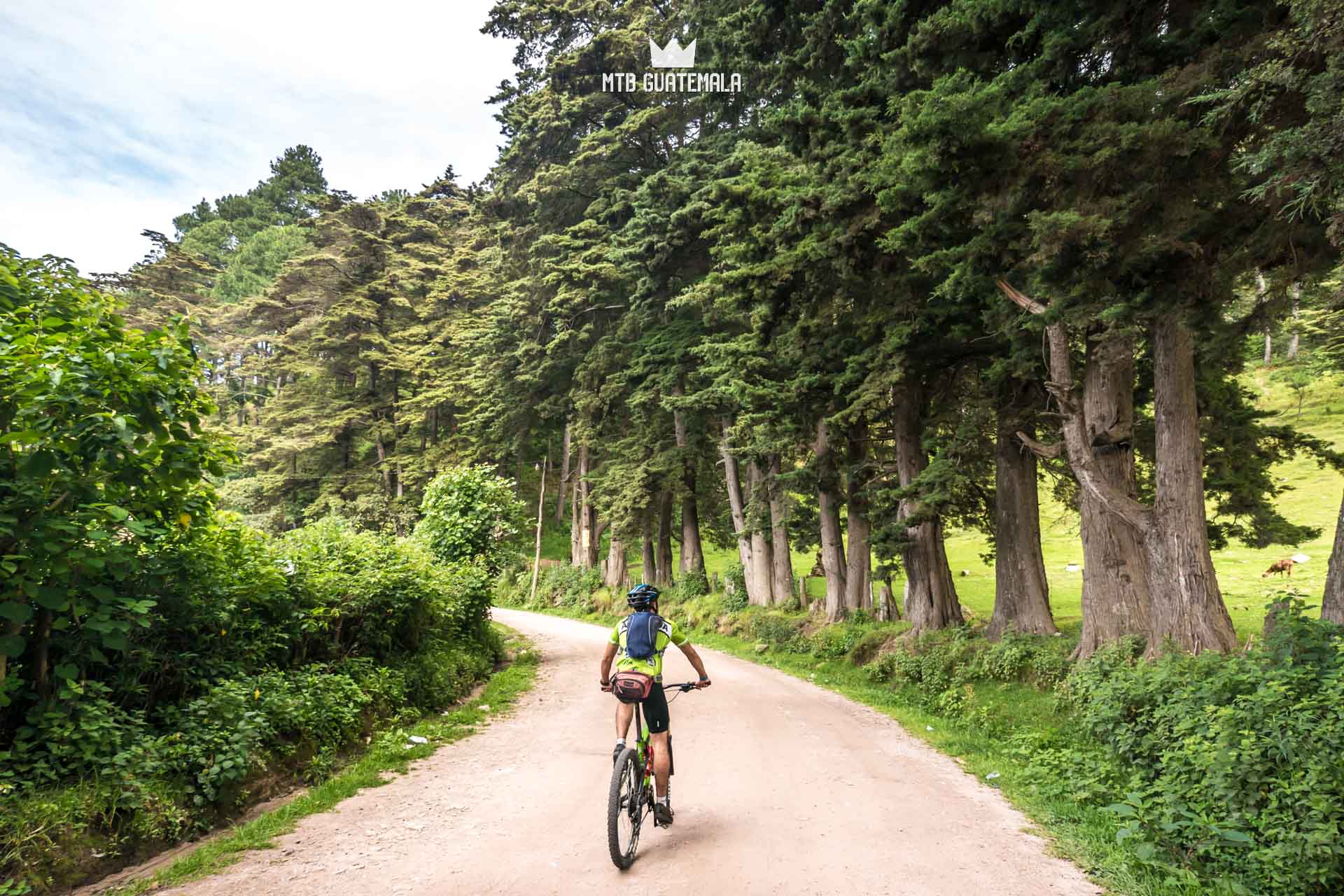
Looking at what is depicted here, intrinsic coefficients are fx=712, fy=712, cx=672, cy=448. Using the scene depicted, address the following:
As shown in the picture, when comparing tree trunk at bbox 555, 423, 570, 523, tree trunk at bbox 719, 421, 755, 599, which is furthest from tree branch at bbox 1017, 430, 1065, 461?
tree trunk at bbox 555, 423, 570, 523

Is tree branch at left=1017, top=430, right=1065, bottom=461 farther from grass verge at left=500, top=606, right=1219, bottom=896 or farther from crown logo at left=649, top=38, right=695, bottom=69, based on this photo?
crown logo at left=649, top=38, right=695, bottom=69

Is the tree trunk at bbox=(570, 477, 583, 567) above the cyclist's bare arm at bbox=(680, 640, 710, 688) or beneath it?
above

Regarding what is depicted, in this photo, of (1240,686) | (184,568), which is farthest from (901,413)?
(184,568)

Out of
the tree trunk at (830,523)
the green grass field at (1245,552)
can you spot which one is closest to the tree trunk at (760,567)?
the green grass field at (1245,552)

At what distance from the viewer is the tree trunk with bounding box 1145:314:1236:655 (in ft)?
28.5

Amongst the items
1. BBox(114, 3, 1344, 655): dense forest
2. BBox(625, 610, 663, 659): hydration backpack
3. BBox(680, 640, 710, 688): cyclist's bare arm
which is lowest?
BBox(680, 640, 710, 688): cyclist's bare arm

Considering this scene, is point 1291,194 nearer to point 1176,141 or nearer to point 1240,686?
point 1176,141

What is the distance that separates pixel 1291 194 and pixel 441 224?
4676cm

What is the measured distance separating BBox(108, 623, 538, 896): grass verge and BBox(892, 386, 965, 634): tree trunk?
830cm

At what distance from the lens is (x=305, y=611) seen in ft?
28.6

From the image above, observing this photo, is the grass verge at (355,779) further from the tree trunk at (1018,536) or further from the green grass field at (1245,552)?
the green grass field at (1245,552)

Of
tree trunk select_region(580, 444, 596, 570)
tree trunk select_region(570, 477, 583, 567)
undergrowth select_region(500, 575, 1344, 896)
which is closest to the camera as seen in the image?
undergrowth select_region(500, 575, 1344, 896)

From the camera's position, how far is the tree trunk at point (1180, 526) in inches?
342

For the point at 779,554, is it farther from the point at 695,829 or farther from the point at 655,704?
the point at 655,704
